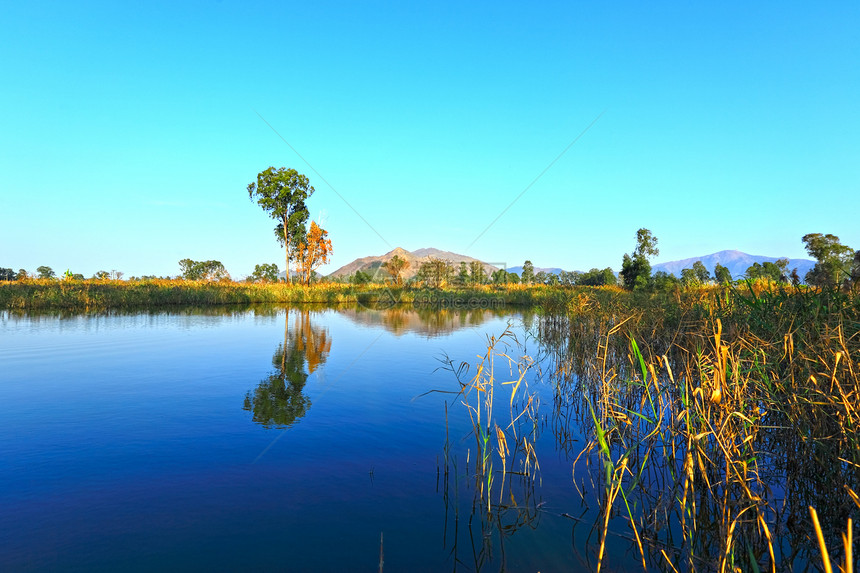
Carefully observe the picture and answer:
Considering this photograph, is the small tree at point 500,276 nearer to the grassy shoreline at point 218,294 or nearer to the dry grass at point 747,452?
the grassy shoreline at point 218,294

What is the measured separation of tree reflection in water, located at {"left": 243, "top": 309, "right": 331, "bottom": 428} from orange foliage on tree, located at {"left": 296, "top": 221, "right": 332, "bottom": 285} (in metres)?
30.9

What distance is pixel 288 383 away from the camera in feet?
31.9

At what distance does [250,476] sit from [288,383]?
4.63 metres

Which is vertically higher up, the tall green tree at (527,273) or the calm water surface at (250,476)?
the tall green tree at (527,273)

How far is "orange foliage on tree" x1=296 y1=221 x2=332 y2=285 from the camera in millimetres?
46750

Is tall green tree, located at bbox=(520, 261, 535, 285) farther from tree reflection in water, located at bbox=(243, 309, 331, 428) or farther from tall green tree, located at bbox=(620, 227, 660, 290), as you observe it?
tree reflection in water, located at bbox=(243, 309, 331, 428)

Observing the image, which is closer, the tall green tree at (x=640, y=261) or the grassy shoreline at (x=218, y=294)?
the grassy shoreline at (x=218, y=294)

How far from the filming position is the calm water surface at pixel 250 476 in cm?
382

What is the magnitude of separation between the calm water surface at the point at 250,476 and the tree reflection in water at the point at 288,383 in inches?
2.5

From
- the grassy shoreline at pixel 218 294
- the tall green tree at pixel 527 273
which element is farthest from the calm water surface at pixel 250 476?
the tall green tree at pixel 527 273

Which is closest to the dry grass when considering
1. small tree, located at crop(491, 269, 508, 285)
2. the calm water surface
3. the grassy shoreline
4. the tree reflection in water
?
the calm water surface

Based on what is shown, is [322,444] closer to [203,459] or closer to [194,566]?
[203,459]

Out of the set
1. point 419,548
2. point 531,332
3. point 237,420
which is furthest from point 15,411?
point 531,332

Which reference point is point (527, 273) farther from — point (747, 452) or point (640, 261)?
point (747, 452)
